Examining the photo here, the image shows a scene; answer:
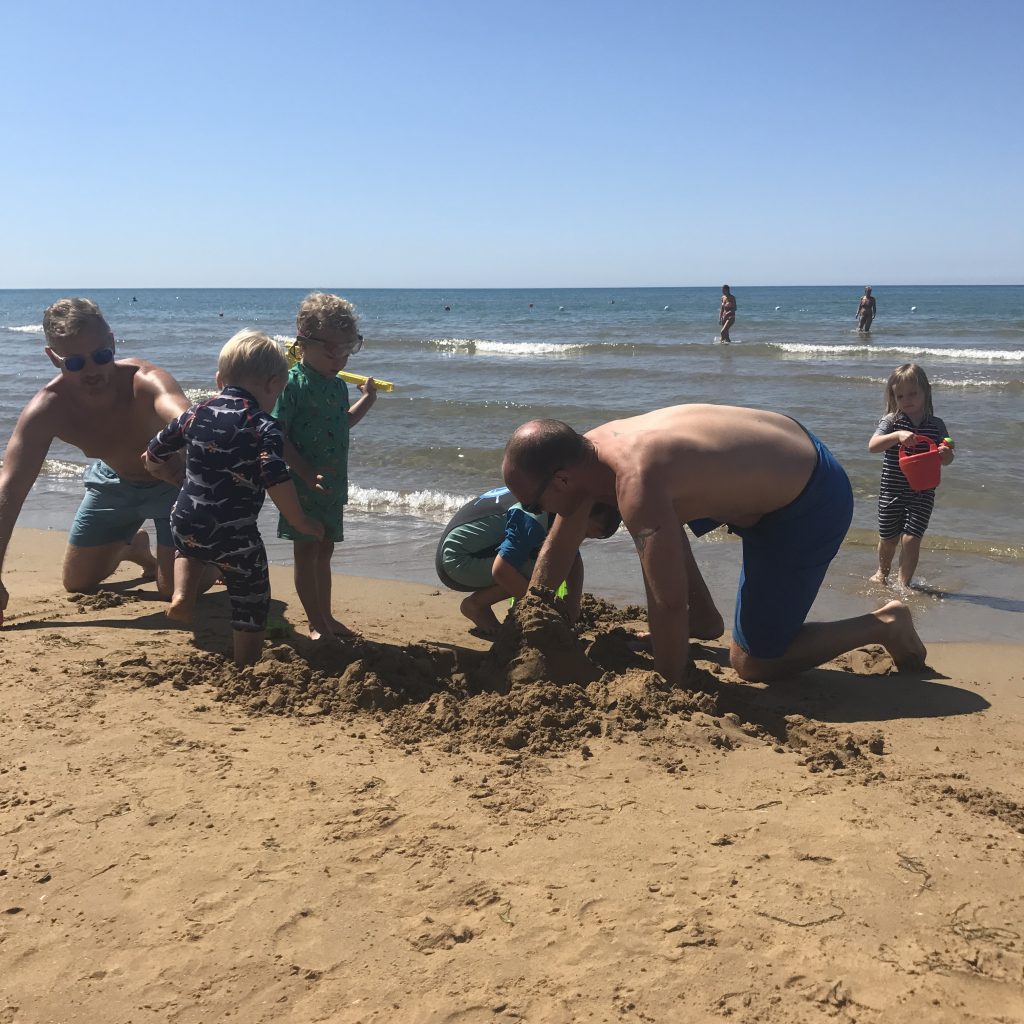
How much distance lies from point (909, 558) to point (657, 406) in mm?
8267

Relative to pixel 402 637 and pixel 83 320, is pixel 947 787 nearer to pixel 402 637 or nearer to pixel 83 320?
pixel 402 637

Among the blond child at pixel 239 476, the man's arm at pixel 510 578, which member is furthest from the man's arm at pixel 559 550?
the blond child at pixel 239 476

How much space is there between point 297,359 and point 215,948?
3.01 m

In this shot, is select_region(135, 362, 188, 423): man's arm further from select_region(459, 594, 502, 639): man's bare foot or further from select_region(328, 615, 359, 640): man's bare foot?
select_region(459, 594, 502, 639): man's bare foot

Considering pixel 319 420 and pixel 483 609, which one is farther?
pixel 483 609

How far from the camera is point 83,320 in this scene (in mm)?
4578

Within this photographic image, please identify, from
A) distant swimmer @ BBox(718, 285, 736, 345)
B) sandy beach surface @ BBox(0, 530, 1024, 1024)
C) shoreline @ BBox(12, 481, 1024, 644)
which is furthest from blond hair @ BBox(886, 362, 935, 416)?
distant swimmer @ BBox(718, 285, 736, 345)

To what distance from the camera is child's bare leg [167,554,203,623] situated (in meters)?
4.06

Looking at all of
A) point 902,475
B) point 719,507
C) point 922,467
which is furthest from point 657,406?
point 719,507

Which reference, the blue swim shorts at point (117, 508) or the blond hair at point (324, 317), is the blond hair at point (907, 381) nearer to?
the blond hair at point (324, 317)

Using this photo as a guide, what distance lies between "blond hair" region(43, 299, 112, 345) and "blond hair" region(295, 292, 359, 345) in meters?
1.06

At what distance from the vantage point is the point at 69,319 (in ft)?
14.9

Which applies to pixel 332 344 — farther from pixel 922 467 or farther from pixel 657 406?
pixel 657 406

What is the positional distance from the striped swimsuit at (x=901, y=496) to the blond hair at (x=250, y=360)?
3.78 meters
